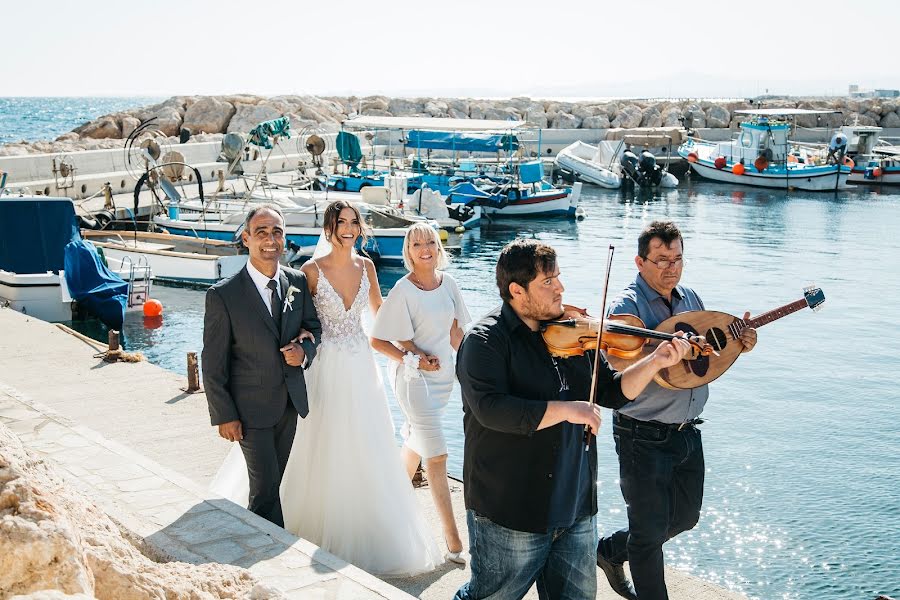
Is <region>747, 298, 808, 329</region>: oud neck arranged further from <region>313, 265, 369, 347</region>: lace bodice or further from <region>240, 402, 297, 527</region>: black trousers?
<region>240, 402, 297, 527</region>: black trousers

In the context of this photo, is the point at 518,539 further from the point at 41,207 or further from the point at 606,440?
the point at 41,207

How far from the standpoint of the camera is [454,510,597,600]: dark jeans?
365 centimetres

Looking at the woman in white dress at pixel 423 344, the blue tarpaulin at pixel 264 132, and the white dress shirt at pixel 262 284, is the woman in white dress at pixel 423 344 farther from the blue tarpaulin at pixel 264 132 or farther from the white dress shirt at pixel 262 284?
the blue tarpaulin at pixel 264 132

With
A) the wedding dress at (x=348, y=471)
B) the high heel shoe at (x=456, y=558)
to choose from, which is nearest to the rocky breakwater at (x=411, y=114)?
the wedding dress at (x=348, y=471)

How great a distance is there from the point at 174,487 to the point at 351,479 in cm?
92

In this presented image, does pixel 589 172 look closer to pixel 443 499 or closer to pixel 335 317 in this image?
pixel 335 317

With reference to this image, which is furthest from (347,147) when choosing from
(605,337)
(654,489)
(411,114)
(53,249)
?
(605,337)

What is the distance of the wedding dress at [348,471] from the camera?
16.6 ft

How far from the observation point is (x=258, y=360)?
16.1ft

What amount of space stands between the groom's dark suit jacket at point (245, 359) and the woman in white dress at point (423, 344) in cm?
62

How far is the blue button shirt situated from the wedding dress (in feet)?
4.57

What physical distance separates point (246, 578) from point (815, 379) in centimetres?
1143

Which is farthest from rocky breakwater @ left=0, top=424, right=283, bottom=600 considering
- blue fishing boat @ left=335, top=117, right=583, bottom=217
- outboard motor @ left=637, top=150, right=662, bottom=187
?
outboard motor @ left=637, top=150, right=662, bottom=187

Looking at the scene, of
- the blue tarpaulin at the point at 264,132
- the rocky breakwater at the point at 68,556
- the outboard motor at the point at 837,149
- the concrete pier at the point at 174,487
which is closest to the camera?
the rocky breakwater at the point at 68,556
